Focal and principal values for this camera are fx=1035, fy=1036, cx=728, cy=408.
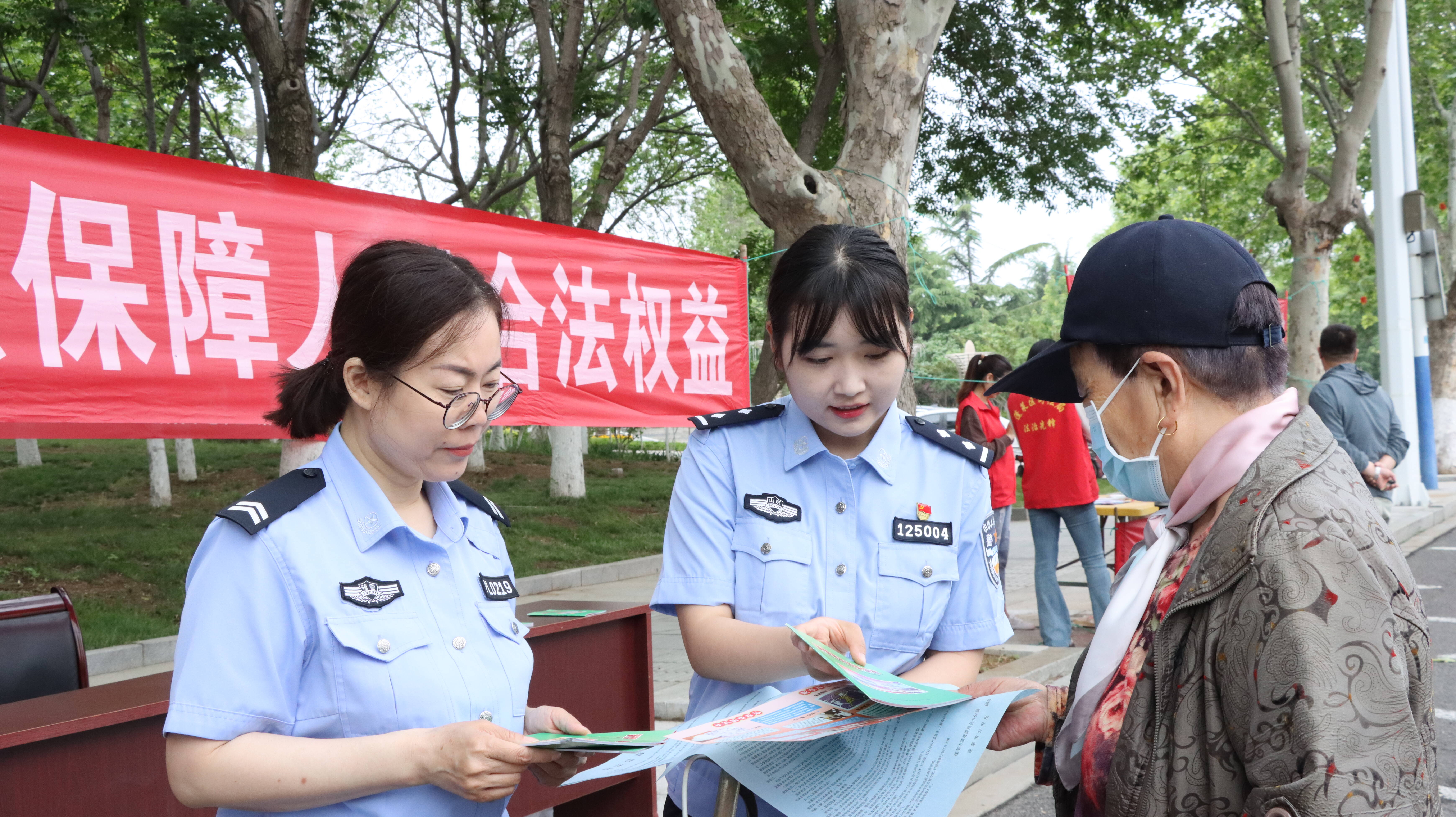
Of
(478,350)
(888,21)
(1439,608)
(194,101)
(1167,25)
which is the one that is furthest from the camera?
(1167,25)

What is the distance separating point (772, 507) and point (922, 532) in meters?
0.26

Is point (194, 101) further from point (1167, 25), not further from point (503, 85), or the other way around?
point (1167, 25)

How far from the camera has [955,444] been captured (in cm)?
190

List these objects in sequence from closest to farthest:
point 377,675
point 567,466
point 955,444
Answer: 1. point 377,675
2. point 955,444
3. point 567,466

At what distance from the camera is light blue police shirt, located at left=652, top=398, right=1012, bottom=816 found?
1.74 meters

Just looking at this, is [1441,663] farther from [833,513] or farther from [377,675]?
[377,675]

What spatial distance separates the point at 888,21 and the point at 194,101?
949cm

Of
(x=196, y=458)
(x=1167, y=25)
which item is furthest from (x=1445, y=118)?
(x=196, y=458)

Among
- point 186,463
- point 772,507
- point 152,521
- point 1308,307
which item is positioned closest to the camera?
point 772,507

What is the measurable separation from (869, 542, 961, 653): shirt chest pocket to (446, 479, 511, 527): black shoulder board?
656 millimetres

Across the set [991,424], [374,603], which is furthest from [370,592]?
[991,424]

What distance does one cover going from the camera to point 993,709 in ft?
4.66

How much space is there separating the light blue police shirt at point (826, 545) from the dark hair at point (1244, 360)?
60 cm

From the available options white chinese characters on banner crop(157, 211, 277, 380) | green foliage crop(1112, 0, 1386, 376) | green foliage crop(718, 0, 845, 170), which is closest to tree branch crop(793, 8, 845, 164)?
green foliage crop(718, 0, 845, 170)
